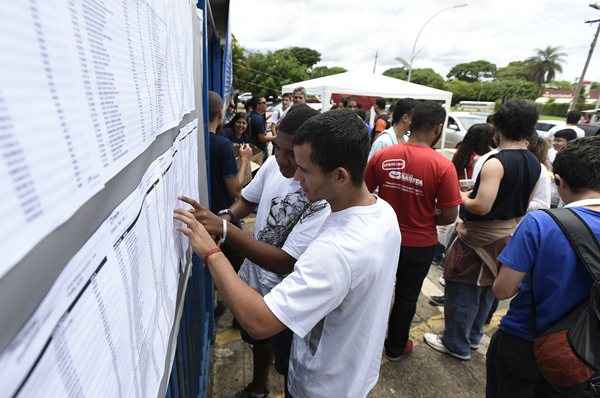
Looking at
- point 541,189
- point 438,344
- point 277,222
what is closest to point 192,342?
point 277,222

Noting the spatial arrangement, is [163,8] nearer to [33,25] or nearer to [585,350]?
[33,25]

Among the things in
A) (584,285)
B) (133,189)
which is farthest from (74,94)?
(584,285)

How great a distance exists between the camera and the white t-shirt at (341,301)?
3.43 feet

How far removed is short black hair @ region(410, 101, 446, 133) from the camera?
2.32m

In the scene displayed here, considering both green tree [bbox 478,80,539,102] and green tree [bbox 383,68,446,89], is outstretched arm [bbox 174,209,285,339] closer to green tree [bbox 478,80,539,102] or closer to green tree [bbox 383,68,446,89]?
green tree [bbox 478,80,539,102]

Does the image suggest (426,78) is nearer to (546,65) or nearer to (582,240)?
(546,65)

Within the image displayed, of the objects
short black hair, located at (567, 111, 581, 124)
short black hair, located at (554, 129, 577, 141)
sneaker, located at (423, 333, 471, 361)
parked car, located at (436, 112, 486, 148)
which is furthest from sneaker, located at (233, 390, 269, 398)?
parked car, located at (436, 112, 486, 148)

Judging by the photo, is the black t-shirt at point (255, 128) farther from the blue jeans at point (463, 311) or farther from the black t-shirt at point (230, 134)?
the blue jeans at point (463, 311)

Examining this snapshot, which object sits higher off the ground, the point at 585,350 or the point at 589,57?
the point at 589,57

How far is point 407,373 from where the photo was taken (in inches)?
107

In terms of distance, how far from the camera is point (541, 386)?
66.3 inches

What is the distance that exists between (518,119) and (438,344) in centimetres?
193

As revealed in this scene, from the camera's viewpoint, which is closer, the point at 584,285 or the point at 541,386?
the point at 584,285

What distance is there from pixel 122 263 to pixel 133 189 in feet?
0.47
